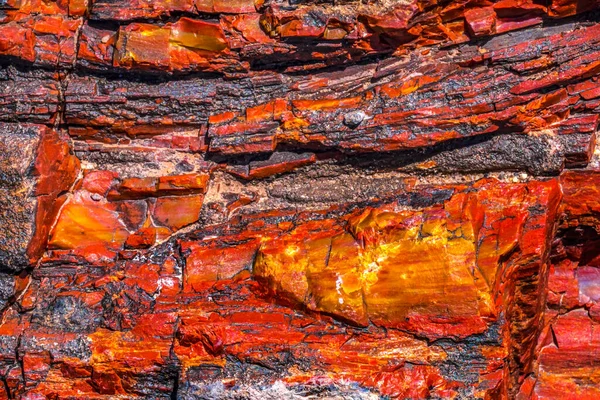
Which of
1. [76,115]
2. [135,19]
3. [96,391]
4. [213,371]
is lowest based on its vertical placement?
[96,391]

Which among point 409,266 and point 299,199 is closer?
point 409,266

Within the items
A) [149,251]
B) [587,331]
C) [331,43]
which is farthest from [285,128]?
[587,331]

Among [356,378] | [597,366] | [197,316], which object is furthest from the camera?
[597,366]

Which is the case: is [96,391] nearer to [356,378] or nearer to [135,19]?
[356,378]

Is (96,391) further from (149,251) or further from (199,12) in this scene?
(199,12)

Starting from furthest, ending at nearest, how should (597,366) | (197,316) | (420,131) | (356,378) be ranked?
(597,366) → (420,131) → (197,316) → (356,378)

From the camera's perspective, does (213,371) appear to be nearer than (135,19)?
Yes

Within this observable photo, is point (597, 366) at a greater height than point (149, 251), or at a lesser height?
lesser
